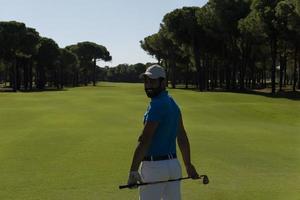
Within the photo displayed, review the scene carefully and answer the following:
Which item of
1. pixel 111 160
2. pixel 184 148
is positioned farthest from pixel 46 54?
Result: pixel 184 148

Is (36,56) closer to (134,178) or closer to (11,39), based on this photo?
(11,39)

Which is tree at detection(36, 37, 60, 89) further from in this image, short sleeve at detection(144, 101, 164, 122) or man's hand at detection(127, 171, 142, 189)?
man's hand at detection(127, 171, 142, 189)

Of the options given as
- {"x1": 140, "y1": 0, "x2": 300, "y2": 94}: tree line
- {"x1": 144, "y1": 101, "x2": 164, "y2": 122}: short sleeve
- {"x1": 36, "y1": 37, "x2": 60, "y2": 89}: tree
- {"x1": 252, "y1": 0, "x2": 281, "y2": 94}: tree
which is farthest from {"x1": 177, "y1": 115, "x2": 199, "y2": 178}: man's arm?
{"x1": 36, "y1": 37, "x2": 60, "y2": 89}: tree

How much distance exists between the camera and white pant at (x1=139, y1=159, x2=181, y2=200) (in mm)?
6758

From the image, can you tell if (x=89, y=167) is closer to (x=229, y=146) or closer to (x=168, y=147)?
(x=229, y=146)

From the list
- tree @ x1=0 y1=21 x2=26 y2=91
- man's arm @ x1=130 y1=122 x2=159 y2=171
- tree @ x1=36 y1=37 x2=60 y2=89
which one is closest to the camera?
man's arm @ x1=130 y1=122 x2=159 y2=171

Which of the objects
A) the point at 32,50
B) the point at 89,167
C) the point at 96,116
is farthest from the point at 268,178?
the point at 32,50

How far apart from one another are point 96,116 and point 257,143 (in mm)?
16347

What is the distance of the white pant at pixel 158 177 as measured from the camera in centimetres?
676

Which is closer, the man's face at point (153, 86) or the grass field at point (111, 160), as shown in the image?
the man's face at point (153, 86)

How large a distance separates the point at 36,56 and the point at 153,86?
12257 centimetres

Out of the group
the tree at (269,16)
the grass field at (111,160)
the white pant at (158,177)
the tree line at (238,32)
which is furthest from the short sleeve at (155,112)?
the tree at (269,16)

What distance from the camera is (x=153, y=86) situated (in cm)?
684

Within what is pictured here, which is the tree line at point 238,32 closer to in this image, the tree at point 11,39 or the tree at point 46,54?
the tree at point 11,39
